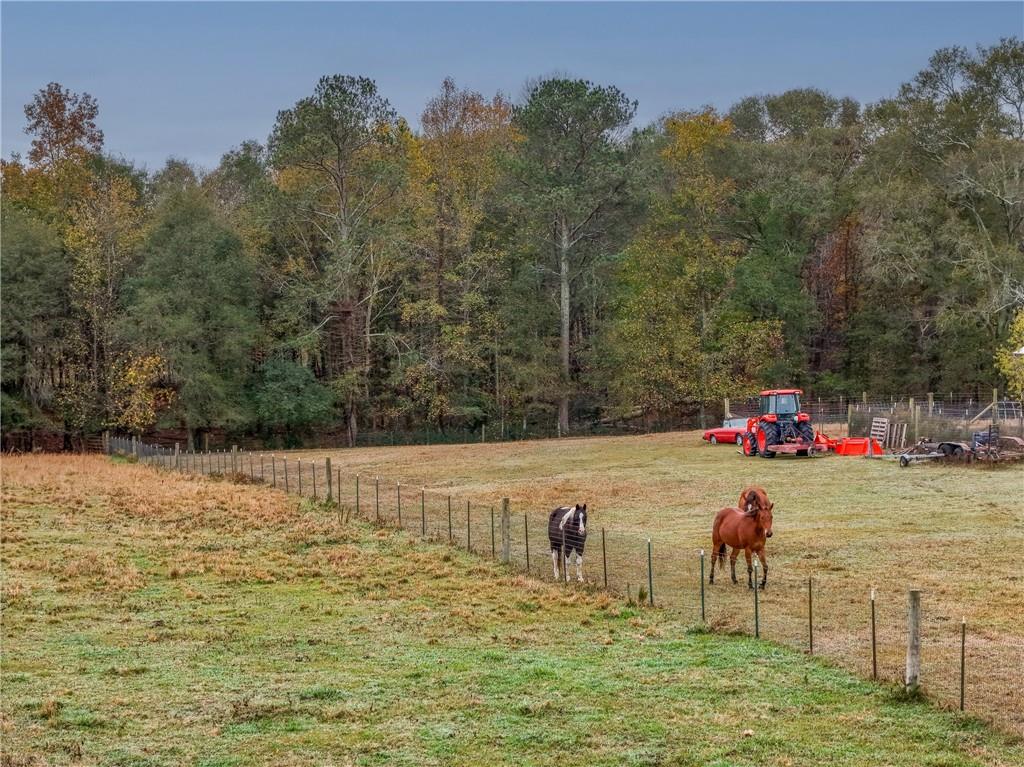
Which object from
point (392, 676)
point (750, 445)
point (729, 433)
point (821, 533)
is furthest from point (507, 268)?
point (392, 676)

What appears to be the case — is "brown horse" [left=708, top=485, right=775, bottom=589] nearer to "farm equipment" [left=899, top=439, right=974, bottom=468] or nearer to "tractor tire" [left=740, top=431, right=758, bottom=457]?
"farm equipment" [left=899, top=439, right=974, bottom=468]

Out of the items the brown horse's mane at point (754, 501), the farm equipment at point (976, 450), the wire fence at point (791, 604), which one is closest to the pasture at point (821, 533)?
the wire fence at point (791, 604)

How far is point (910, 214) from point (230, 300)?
40.2 m

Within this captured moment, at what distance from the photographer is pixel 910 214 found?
2643 inches

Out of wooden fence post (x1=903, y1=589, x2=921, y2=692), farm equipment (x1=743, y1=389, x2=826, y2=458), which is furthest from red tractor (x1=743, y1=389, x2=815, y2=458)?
wooden fence post (x1=903, y1=589, x2=921, y2=692)

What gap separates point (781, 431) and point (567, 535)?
26171 mm

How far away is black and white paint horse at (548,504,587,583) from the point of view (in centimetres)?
2244

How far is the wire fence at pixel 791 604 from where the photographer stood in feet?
49.3

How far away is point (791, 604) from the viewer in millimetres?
20000

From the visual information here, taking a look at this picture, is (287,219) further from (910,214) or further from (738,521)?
(738,521)

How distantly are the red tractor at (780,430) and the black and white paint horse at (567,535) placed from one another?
2524 centimetres

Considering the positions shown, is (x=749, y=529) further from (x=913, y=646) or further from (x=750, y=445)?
(x=750, y=445)

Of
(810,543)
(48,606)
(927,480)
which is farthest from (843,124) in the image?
(48,606)

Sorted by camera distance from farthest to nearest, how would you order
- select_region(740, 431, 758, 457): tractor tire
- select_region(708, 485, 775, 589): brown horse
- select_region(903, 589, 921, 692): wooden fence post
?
1. select_region(740, 431, 758, 457): tractor tire
2. select_region(708, 485, 775, 589): brown horse
3. select_region(903, 589, 921, 692): wooden fence post
